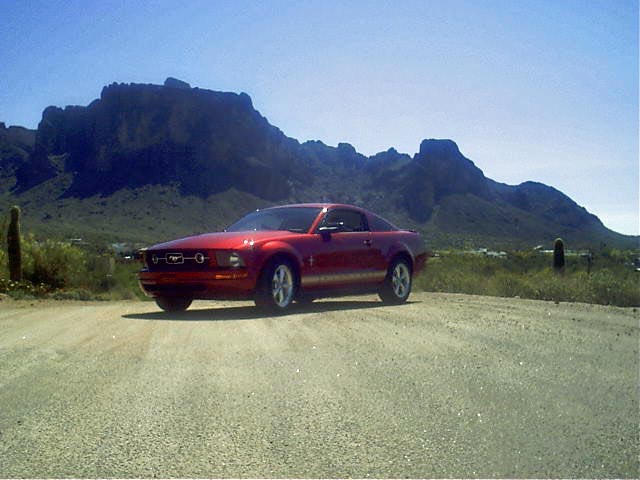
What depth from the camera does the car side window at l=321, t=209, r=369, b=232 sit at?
470 inches

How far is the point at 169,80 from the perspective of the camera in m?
114

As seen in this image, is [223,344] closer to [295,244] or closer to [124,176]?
[295,244]

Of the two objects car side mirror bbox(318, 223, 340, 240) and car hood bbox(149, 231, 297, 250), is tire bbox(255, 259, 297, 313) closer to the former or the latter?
car hood bbox(149, 231, 297, 250)

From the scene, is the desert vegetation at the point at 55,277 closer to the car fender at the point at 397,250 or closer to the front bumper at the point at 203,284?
the front bumper at the point at 203,284

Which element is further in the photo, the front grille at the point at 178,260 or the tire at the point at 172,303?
the tire at the point at 172,303

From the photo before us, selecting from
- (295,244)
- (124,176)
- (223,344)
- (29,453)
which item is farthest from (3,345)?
(124,176)

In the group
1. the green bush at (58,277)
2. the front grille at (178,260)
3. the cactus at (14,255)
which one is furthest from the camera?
the cactus at (14,255)

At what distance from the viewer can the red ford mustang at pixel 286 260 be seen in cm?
1023

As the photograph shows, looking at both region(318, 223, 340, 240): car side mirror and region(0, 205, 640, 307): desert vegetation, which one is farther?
region(0, 205, 640, 307): desert vegetation

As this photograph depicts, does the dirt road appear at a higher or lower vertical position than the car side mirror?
lower

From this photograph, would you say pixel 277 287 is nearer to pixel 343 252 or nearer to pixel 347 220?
pixel 343 252

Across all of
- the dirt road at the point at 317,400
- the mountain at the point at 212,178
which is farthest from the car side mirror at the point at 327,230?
the mountain at the point at 212,178

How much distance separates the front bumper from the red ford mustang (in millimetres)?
13

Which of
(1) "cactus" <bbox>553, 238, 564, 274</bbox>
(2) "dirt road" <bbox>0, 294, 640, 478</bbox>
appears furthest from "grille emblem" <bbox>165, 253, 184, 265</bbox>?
(1) "cactus" <bbox>553, 238, 564, 274</bbox>
